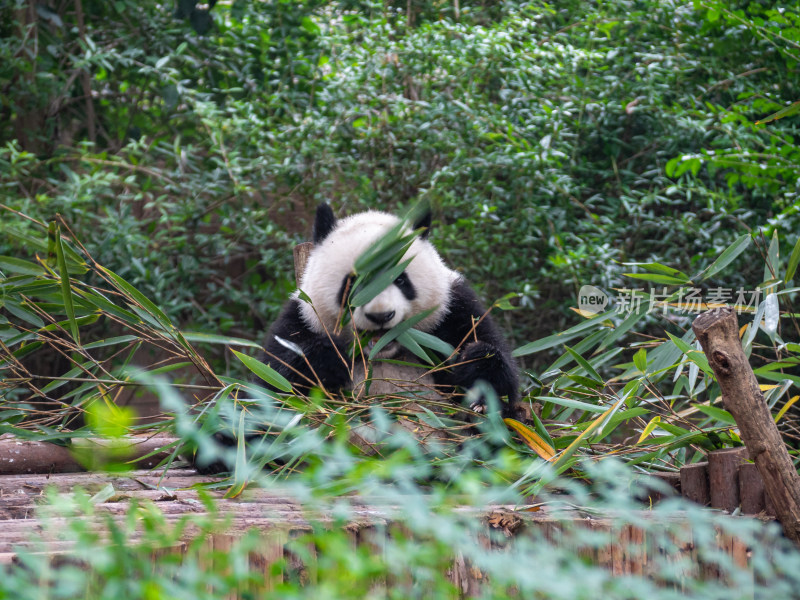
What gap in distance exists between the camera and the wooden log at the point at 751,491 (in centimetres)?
166

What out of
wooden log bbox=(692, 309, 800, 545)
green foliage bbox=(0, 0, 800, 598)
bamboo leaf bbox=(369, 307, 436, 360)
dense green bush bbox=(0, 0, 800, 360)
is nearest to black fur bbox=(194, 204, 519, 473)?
bamboo leaf bbox=(369, 307, 436, 360)

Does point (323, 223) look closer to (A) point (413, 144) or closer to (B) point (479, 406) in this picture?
(B) point (479, 406)

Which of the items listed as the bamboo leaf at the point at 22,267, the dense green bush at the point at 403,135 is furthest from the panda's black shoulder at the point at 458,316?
the dense green bush at the point at 403,135

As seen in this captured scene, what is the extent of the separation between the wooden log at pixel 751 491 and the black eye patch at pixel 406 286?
115cm

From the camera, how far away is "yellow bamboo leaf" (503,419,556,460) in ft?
6.14

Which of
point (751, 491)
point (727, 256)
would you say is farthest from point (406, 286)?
point (751, 491)

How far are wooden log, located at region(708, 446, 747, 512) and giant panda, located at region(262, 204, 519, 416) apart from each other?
0.60 meters

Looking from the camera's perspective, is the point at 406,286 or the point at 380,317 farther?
the point at 406,286

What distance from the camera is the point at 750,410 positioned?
4.78 ft

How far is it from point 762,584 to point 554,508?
422 millimetres

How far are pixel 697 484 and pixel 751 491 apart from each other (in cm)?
14

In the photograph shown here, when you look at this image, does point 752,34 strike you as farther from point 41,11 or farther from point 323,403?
point 41,11

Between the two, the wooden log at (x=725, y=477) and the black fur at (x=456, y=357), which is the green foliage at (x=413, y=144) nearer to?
the black fur at (x=456, y=357)

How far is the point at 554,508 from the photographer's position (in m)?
1.53
